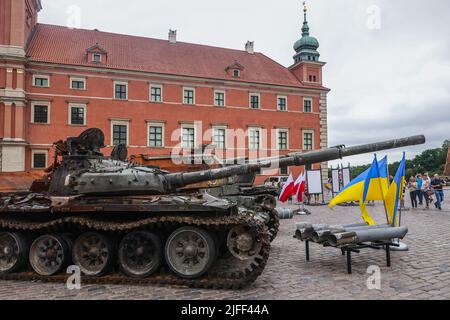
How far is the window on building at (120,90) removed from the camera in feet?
Result: 114

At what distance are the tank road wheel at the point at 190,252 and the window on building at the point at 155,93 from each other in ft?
102

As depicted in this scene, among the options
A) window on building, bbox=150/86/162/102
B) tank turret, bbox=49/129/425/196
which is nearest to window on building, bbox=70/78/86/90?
window on building, bbox=150/86/162/102

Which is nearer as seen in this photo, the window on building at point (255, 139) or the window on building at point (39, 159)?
the window on building at point (39, 159)

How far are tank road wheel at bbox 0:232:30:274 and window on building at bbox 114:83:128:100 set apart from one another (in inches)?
1154

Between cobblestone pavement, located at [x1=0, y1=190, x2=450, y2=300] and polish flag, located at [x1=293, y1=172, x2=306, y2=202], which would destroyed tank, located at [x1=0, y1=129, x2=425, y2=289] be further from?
polish flag, located at [x1=293, y1=172, x2=306, y2=202]

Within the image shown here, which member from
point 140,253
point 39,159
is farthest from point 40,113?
point 140,253

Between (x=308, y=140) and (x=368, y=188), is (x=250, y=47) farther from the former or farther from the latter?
(x=368, y=188)

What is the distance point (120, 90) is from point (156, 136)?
5.52 metres

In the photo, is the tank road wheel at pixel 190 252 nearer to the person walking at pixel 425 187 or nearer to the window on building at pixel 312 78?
the person walking at pixel 425 187

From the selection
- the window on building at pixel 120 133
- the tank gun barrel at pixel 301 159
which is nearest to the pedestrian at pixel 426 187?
the tank gun barrel at pixel 301 159

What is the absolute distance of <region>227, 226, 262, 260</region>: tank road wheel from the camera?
605 centimetres
